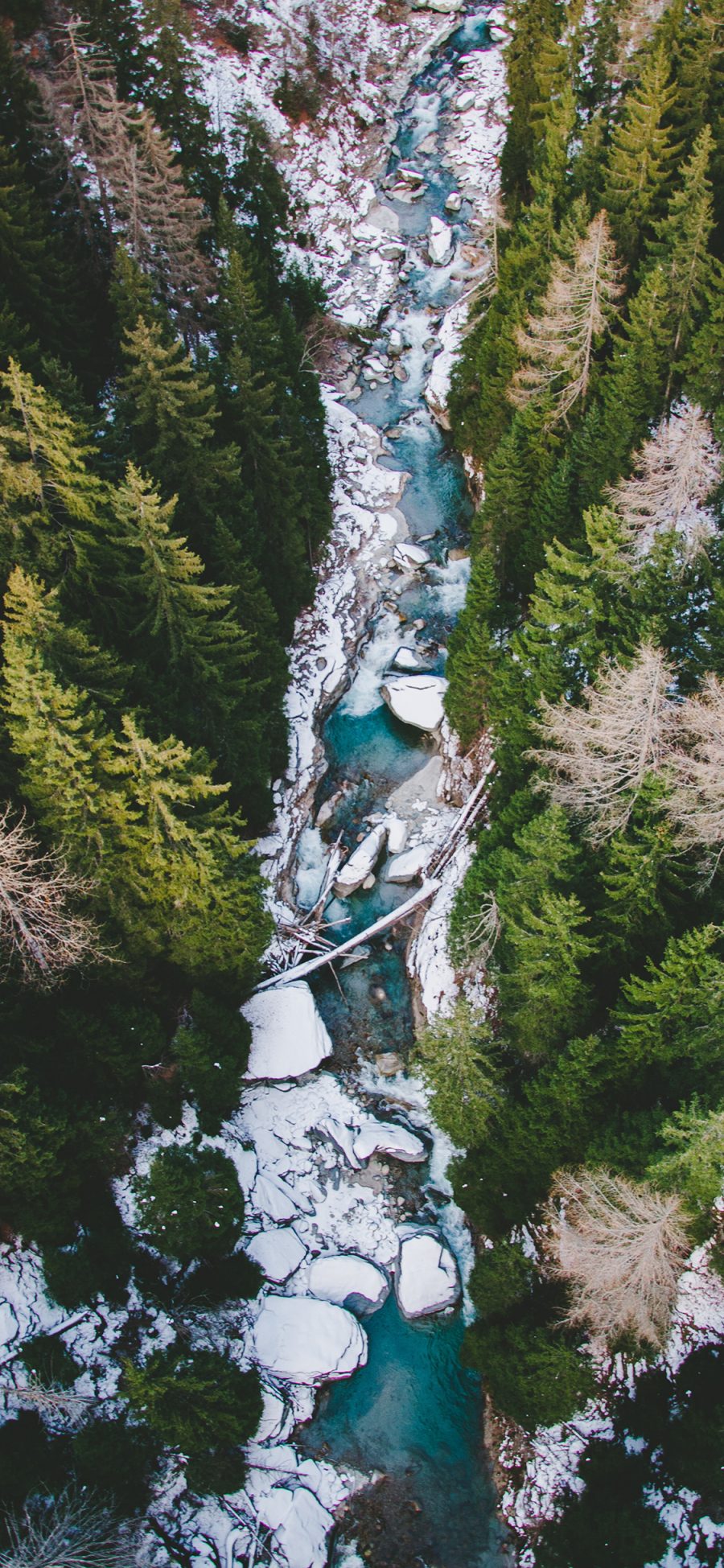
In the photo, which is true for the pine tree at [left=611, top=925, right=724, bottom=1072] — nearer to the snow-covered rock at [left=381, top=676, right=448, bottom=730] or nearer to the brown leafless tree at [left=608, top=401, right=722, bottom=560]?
the brown leafless tree at [left=608, top=401, right=722, bottom=560]

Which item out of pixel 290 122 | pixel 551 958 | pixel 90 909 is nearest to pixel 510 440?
pixel 551 958

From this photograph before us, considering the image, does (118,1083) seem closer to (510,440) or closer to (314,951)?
(314,951)

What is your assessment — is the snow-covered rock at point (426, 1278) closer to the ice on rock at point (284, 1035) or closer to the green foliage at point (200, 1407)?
the green foliage at point (200, 1407)

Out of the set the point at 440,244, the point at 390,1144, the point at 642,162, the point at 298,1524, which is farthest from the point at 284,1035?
the point at 440,244

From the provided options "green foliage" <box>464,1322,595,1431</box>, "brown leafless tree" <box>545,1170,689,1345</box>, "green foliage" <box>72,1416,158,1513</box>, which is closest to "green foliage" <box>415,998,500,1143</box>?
"brown leafless tree" <box>545,1170,689,1345</box>

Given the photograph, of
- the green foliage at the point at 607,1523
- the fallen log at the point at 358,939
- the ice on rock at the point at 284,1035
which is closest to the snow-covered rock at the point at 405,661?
the fallen log at the point at 358,939

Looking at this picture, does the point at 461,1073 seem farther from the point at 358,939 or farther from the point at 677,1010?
the point at 358,939
